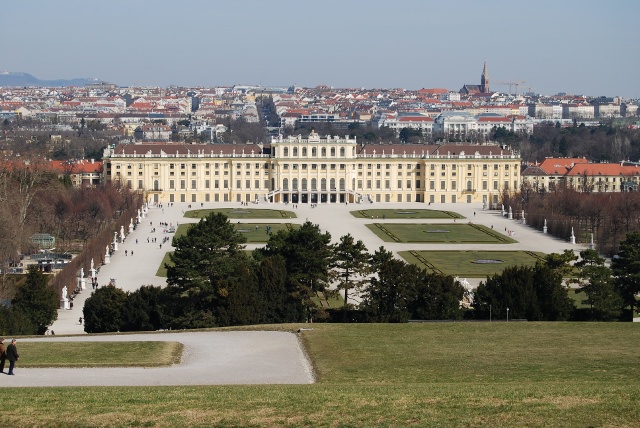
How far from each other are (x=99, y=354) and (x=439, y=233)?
40.9 metres

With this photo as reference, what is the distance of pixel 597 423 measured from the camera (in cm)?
1588

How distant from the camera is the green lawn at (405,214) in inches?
2893

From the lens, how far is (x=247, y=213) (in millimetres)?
75000

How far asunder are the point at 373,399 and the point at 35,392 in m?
4.80

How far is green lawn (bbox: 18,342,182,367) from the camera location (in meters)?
22.5

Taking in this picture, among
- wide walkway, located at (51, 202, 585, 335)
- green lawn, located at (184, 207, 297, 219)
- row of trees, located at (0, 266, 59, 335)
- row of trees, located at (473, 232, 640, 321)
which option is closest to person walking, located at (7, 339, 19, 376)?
row of trees, located at (0, 266, 59, 335)

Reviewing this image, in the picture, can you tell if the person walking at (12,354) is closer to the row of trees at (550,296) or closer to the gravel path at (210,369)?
the gravel path at (210,369)

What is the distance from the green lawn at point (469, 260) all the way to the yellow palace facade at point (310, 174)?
32296mm

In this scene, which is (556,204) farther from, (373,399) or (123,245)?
(373,399)

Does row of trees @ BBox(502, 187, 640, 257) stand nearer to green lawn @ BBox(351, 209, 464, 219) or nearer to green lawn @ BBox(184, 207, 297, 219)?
green lawn @ BBox(351, 209, 464, 219)

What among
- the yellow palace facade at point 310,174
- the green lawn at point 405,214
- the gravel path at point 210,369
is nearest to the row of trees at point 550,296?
the gravel path at point 210,369

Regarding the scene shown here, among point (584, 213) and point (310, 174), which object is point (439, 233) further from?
point (310, 174)

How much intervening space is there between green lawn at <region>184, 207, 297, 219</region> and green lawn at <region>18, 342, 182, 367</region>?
1839 inches

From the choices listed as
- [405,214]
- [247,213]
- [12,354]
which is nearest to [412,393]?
[12,354]
